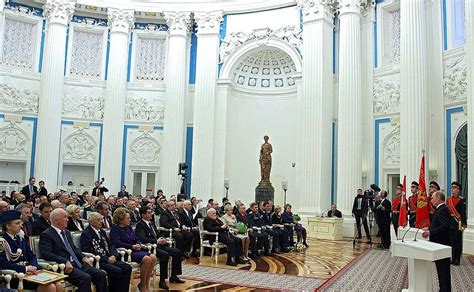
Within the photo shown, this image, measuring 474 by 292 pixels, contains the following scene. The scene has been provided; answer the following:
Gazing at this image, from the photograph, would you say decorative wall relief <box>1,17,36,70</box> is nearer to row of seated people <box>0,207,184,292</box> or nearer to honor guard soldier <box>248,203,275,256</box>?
honor guard soldier <box>248,203,275,256</box>

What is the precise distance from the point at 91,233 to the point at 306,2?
13492 mm

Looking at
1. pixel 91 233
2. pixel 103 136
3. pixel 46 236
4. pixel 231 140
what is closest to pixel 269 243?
pixel 91 233

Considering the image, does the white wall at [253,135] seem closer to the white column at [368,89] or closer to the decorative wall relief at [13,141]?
the white column at [368,89]

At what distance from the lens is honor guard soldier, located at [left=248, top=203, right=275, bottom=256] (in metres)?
10.4

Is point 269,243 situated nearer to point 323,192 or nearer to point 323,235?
point 323,235

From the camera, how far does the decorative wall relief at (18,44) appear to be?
18453 millimetres

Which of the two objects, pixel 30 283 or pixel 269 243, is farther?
pixel 269 243

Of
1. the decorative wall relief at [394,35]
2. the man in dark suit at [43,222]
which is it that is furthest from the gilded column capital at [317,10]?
the man in dark suit at [43,222]

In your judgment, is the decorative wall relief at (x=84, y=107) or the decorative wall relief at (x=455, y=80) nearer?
the decorative wall relief at (x=455, y=80)

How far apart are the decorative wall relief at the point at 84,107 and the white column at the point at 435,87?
41.0ft

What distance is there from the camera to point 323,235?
1420cm

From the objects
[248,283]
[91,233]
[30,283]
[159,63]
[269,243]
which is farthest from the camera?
[159,63]

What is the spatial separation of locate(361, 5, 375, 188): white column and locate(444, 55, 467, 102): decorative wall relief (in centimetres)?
282

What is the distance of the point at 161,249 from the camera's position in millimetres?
7098
